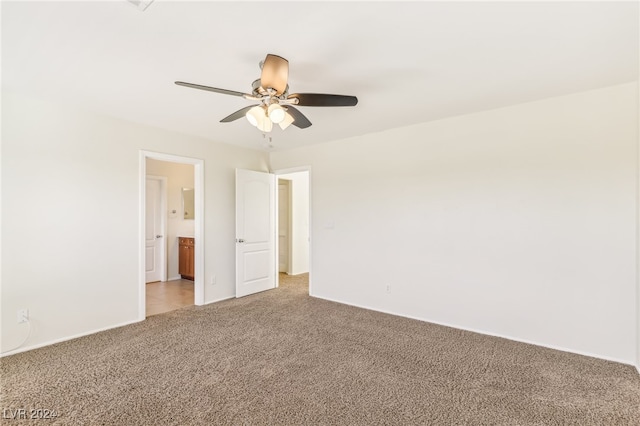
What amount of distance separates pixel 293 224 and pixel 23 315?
4.36 m

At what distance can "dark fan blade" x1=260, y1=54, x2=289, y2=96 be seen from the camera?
5.65 feet

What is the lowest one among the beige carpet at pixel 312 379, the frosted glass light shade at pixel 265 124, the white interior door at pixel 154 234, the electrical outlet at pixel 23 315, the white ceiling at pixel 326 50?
the beige carpet at pixel 312 379

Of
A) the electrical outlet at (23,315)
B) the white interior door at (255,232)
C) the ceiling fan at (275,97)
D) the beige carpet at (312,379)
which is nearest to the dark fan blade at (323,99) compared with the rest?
the ceiling fan at (275,97)

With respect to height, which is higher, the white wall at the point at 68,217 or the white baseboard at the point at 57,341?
the white wall at the point at 68,217

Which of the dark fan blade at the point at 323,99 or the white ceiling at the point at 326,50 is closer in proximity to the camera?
the white ceiling at the point at 326,50

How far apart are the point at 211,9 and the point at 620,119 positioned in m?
3.47

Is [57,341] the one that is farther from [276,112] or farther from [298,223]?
[298,223]

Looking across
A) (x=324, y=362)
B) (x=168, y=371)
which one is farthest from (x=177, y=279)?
(x=324, y=362)

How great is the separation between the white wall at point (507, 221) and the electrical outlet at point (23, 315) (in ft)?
11.7

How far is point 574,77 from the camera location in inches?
96.6

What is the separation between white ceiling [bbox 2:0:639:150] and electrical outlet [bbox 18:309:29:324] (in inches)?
82.0

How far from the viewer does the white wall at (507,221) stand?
2645 mm

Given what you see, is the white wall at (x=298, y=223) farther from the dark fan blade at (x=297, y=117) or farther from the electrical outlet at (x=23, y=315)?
the electrical outlet at (x=23, y=315)

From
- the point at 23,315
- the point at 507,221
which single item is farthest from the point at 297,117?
the point at 23,315
